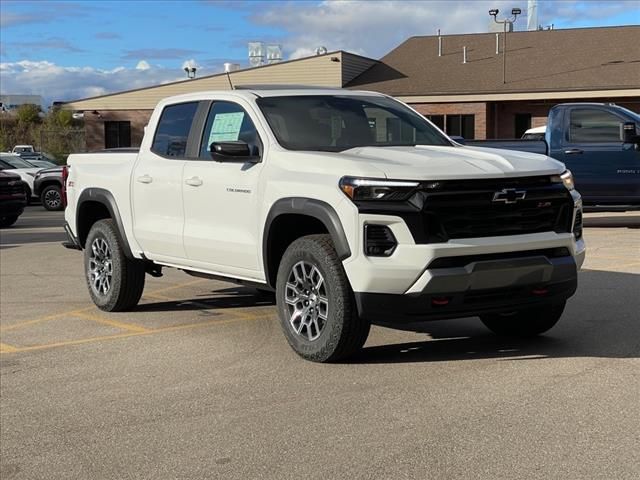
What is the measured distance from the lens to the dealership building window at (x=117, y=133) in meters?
41.4

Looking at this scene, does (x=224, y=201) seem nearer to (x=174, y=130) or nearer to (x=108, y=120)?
(x=174, y=130)

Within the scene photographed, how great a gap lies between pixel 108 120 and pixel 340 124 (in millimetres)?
35925

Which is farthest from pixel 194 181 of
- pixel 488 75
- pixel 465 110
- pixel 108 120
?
pixel 108 120

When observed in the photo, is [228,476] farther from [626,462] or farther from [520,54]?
[520,54]

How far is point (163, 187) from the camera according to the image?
7.83m

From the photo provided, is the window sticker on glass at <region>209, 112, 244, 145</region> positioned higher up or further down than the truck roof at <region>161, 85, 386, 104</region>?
further down

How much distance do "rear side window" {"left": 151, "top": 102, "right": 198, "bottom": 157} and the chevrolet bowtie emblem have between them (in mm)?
3059

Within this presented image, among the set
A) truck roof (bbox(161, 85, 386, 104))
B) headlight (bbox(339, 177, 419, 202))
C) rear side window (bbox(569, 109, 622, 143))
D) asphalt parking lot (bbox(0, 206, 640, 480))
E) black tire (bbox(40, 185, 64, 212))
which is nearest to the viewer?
asphalt parking lot (bbox(0, 206, 640, 480))

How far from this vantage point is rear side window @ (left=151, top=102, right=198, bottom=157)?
7.88 metres

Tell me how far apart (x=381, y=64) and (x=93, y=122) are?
14256 mm

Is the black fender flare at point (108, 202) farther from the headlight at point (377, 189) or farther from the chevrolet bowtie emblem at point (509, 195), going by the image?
the chevrolet bowtie emblem at point (509, 195)

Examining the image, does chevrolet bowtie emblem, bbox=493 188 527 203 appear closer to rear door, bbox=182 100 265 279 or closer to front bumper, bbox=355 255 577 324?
front bumper, bbox=355 255 577 324

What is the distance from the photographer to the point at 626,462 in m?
4.27

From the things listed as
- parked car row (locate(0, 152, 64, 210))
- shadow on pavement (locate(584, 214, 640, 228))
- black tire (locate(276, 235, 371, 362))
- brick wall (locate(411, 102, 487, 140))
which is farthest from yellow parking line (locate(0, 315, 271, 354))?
brick wall (locate(411, 102, 487, 140))
